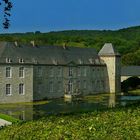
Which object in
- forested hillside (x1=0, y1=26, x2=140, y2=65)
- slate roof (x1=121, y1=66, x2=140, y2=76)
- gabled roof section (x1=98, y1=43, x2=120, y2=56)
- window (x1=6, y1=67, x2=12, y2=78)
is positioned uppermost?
forested hillside (x1=0, y1=26, x2=140, y2=65)

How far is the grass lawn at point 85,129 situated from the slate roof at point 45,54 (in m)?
42.1

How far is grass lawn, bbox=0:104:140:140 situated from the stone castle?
135 feet

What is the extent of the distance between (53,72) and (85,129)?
165ft

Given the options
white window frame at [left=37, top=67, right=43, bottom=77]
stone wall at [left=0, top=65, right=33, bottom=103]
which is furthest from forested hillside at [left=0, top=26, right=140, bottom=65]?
stone wall at [left=0, top=65, right=33, bottom=103]

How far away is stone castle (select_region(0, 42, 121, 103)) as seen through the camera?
175 ft

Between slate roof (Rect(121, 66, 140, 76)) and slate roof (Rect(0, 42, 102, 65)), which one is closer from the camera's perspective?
slate roof (Rect(0, 42, 102, 65))

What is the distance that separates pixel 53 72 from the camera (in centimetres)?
5981

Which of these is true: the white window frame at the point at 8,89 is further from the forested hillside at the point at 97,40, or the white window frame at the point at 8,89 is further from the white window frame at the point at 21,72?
the forested hillside at the point at 97,40

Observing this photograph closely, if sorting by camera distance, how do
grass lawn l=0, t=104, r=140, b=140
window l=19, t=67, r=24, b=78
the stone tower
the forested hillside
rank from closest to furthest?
grass lawn l=0, t=104, r=140, b=140 < window l=19, t=67, r=24, b=78 < the stone tower < the forested hillside

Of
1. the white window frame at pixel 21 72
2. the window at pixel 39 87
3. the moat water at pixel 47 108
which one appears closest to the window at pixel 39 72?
the window at pixel 39 87

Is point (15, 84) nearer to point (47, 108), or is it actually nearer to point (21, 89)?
point (21, 89)

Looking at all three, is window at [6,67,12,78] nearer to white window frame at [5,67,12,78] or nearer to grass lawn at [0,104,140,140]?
white window frame at [5,67,12,78]

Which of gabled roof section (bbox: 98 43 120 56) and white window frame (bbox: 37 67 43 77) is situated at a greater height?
gabled roof section (bbox: 98 43 120 56)

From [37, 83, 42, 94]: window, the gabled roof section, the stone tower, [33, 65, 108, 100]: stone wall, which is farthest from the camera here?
the gabled roof section
